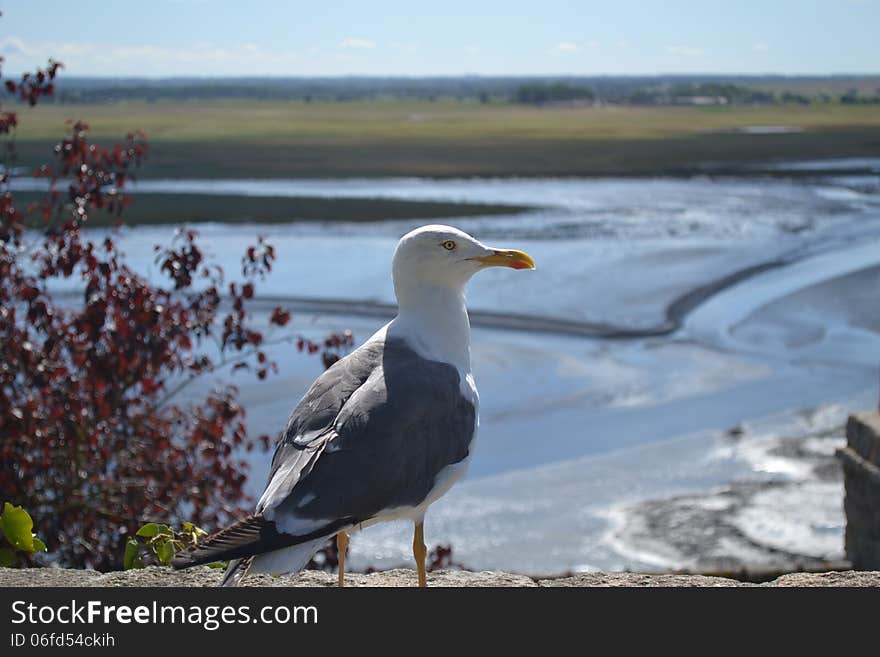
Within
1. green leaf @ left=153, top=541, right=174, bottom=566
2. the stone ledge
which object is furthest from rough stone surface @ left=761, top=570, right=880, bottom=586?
green leaf @ left=153, top=541, right=174, bottom=566

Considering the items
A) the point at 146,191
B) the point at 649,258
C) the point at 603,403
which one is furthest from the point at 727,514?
the point at 146,191

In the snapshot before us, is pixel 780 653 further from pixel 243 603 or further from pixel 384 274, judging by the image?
pixel 384 274

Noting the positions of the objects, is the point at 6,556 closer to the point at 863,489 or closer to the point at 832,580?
the point at 832,580

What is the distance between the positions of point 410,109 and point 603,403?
93068 millimetres

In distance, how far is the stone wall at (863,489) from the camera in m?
8.70

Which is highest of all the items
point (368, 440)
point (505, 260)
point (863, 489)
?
point (505, 260)

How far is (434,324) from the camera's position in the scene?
4254 mm

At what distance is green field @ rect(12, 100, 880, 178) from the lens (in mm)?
46250

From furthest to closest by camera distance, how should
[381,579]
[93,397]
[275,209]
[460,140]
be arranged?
[460,140] → [275,209] → [93,397] → [381,579]

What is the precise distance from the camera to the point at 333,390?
158 inches

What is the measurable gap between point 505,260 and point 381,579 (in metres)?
1.47

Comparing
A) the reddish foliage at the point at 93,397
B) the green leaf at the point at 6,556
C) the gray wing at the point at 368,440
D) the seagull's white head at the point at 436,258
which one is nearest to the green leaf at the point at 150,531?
the green leaf at the point at 6,556

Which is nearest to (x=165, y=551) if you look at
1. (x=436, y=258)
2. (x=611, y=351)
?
(x=436, y=258)

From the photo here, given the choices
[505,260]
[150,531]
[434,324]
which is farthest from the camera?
[150,531]
